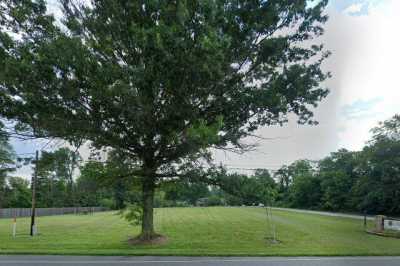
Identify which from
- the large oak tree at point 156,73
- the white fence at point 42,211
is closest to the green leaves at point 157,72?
the large oak tree at point 156,73

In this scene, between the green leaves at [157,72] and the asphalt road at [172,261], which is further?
the green leaves at [157,72]

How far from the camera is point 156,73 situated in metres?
13.5

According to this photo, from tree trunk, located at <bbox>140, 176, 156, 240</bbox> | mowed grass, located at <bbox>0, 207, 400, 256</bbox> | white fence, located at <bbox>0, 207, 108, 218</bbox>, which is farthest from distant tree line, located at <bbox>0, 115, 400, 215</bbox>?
white fence, located at <bbox>0, 207, 108, 218</bbox>

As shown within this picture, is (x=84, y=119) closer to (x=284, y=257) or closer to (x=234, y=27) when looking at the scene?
(x=234, y=27)

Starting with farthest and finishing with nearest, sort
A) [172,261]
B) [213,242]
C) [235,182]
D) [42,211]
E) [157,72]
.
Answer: [42,211] → [213,242] → [235,182] → [157,72] → [172,261]

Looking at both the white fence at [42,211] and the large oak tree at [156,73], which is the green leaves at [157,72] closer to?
the large oak tree at [156,73]

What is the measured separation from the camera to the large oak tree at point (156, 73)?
12.8 meters

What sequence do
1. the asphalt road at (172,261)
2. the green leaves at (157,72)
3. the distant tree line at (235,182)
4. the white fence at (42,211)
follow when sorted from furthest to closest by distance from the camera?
the white fence at (42,211) < the distant tree line at (235,182) < the green leaves at (157,72) < the asphalt road at (172,261)

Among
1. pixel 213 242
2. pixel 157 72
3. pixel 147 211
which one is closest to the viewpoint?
pixel 157 72

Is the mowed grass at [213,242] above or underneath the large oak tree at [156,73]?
underneath

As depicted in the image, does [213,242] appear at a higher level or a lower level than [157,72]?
lower

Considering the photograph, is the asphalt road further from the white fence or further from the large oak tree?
the white fence

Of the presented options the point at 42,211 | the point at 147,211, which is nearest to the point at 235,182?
the point at 147,211

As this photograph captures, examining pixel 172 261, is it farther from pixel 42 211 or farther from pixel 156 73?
pixel 42 211
